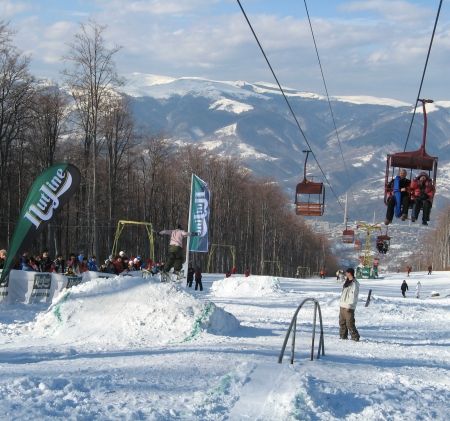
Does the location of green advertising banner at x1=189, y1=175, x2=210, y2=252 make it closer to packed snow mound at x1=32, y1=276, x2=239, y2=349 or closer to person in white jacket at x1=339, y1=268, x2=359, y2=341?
packed snow mound at x1=32, y1=276, x2=239, y2=349

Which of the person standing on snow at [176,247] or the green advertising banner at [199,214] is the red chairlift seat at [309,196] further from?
the person standing on snow at [176,247]

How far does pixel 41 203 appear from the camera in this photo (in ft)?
65.0

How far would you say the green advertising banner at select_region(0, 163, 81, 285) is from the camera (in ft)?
63.6

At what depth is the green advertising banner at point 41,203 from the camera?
19391mm

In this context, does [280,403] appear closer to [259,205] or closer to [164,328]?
[164,328]

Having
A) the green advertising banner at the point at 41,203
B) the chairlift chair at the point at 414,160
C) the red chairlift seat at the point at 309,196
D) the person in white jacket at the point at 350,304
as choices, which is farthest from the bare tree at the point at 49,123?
the person in white jacket at the point at 350,304

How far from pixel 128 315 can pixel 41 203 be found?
5.91 m

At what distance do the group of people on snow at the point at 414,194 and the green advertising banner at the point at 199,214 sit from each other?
32.9ft

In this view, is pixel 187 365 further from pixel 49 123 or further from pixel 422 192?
pixel 49 123

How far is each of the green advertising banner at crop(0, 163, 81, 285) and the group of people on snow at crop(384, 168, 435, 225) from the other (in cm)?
894

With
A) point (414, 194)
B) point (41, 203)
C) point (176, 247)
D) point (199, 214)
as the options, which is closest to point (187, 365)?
point (414, 194)

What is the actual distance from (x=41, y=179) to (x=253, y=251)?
2779 inches

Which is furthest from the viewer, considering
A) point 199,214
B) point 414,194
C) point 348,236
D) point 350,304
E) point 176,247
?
point 348,236

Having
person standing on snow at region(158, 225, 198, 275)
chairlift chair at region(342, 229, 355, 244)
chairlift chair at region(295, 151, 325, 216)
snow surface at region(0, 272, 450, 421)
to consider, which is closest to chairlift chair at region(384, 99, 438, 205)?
snow surface at region(0, 272, 450, 421)
